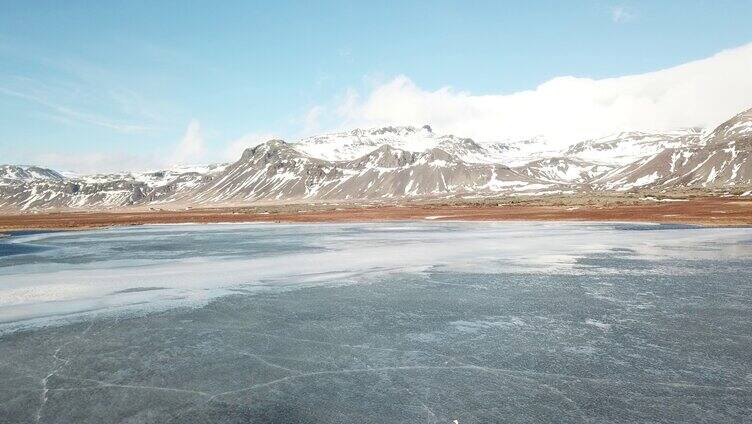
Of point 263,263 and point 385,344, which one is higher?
point 263,263

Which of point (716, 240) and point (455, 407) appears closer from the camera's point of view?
point (455, 407)

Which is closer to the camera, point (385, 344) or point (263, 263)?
point (385, 344)

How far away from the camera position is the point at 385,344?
15.5 m

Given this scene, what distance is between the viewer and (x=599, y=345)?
48.7 ft

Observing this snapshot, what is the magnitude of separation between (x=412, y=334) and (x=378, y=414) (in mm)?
5845

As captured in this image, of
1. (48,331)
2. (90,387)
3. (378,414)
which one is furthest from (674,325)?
(48,331)

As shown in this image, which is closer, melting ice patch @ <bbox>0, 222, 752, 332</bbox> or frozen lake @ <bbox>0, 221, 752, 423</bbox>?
frozen lake @ <bbox>0, 221, 752, 423</bbox>

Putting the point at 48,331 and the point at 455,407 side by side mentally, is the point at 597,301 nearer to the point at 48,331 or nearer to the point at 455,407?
the point at 455,407

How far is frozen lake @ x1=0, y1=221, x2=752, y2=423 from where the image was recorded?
11.2 m

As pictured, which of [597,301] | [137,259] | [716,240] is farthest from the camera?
[716,240]

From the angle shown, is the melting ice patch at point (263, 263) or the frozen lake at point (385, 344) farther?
the melting ice patch at point (263, 263)

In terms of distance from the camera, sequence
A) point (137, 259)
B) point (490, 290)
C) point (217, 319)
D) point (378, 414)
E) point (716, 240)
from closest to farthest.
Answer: point (378, 414)
point (217, 319)
point (490, 290)
point (137, 259)
point (716, 240)

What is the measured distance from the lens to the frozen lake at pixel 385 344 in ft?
36.6

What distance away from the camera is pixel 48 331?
1753cm
